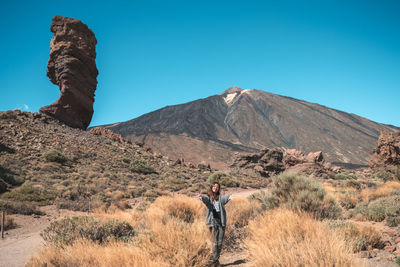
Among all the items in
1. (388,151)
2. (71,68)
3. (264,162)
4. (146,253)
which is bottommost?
(146,253)

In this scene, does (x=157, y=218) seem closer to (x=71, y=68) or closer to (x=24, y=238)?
(x=24, y=238)

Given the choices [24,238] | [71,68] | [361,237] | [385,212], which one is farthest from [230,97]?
[361,237]

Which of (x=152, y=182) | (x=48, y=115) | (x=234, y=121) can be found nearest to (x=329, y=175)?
(x=152, y=182)

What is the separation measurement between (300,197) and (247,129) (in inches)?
4836

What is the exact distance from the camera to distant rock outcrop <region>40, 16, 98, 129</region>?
2748 centimetres

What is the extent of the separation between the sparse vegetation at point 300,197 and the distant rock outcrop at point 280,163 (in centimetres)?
1818

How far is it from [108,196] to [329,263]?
529 inches

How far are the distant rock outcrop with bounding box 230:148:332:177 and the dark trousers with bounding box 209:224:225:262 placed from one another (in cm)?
2229

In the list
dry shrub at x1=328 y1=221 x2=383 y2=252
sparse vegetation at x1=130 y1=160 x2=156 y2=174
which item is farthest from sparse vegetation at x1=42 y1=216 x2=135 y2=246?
sparse vegetation at x1=130 y1=160 x2=156 y2=174

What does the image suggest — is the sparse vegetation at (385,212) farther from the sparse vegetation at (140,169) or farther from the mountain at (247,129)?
the mountain at (247,129)

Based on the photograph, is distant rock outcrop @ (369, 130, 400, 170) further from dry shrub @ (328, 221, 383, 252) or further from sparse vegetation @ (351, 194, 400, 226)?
dry shrub @ (328, 221, 383, 252)

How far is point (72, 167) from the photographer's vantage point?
20500 mm

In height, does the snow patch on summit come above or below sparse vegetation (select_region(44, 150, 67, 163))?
above

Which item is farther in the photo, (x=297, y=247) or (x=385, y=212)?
(x=385, y=212)
